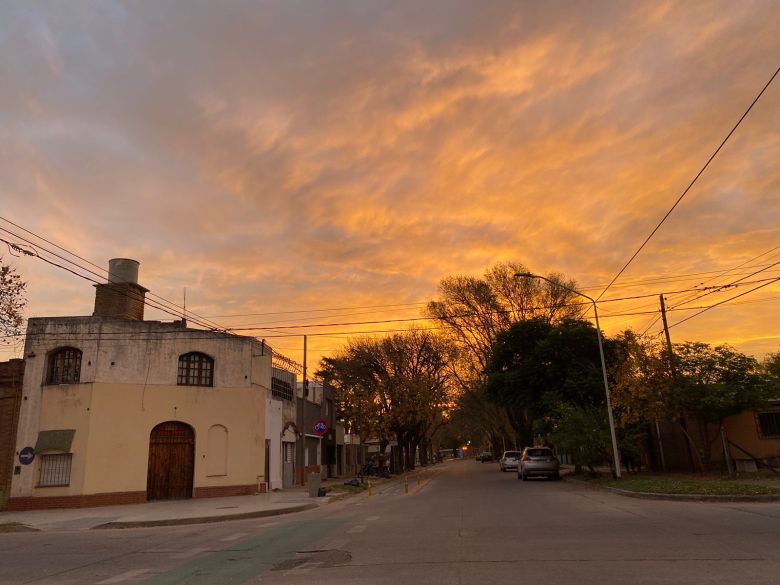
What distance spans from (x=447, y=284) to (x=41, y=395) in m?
28.5

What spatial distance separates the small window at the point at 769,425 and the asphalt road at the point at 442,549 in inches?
512

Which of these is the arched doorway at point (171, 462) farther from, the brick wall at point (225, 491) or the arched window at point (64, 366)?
the arched window at point (64, 366)

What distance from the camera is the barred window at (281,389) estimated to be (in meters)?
33.1

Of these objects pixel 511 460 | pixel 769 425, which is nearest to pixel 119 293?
pixel 769 425

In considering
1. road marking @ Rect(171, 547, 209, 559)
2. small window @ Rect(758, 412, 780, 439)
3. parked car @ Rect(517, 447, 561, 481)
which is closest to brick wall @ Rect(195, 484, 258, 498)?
parked car @ Rect(517, 447, 561, 481)

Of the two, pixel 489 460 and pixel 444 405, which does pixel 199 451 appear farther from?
pixel 489 460

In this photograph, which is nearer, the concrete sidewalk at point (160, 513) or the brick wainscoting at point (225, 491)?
the concrete sidewalk at point (160, 513)

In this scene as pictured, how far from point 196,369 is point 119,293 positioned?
4940mm

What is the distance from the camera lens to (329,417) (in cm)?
4781

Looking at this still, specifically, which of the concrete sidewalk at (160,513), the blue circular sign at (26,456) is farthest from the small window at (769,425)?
the blue circular sign at (26,456)

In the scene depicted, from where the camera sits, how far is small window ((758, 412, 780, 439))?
25938 mm

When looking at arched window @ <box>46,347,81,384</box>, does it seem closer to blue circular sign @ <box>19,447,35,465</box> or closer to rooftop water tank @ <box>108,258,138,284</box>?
blue circular sign @ <box>19,447,35,465</box>

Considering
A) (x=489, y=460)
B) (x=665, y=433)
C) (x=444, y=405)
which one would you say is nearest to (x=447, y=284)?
(x=444, y=405)

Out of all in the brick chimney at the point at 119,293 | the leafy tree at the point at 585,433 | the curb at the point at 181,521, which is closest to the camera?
the curb at the point at 181,521
